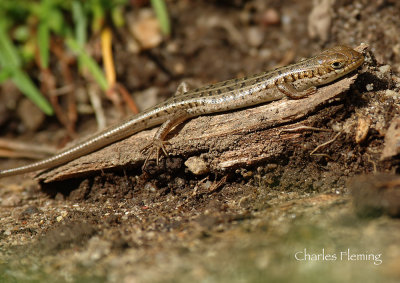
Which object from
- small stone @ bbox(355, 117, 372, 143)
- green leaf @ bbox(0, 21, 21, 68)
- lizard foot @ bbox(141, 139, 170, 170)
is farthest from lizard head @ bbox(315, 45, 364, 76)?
green leaf @ bbox(0, 21, 21, 68)

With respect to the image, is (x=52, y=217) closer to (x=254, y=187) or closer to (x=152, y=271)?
(x=152, y=271)

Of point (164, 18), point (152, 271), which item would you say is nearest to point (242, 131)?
point (152, 271)

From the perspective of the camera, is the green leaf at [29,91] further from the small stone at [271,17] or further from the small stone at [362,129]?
the small stone at [362,129]

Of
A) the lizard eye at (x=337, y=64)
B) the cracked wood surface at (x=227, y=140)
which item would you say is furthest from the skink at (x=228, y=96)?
the cracked wood surface at (x=227, y=140)

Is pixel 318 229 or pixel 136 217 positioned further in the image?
pixel 136 217

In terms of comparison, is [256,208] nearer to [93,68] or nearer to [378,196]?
[378,196]

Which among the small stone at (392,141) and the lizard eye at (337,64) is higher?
the lizard eye at (337,64)

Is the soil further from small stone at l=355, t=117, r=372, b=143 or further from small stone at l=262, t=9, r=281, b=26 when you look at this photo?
small stone at l=262, t=9, r=281, b=26
